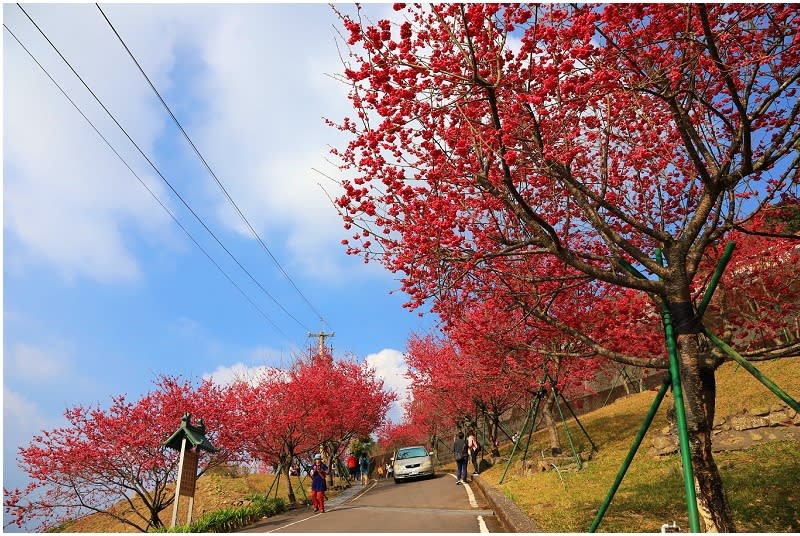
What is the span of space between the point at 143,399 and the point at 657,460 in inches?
624

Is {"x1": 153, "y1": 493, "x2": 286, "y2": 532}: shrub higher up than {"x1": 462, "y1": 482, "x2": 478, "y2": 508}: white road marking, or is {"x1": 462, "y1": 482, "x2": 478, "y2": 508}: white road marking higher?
{"x1": 153, "y1": 493, "x2": 286, "y2": 532}: shrub

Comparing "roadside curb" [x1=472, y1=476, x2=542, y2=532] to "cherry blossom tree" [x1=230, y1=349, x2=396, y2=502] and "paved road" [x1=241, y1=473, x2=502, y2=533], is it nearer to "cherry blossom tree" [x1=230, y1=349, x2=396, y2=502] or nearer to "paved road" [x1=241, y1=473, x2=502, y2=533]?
"paved road" [x1=241, y1=473, x2=502, y2=533]

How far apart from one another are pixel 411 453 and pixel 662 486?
1851 centimetres

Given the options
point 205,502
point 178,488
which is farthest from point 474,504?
point 205,502

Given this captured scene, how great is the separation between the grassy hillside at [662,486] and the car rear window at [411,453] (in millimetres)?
9465

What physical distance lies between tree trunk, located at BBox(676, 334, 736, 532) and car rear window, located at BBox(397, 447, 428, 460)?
72.9 ft

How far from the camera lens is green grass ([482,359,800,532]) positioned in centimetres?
798

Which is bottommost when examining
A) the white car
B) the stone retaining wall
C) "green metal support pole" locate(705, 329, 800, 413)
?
the stone retaining wall

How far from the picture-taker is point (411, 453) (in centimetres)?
2780

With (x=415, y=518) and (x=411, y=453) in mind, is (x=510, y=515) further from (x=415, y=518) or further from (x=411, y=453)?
(x=411, y=453)

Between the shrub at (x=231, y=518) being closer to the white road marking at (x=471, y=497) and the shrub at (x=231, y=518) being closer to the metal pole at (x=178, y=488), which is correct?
the metal pole at (x=178, y=488)

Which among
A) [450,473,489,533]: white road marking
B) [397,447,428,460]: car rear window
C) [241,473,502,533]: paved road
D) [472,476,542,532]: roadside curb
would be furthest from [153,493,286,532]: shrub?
[397,447,428,460]: car rear window

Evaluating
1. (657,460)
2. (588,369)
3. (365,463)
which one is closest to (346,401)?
(365,463)

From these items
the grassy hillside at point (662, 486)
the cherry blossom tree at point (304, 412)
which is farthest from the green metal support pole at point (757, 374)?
the cherry blossom tree at point (304, 412)
